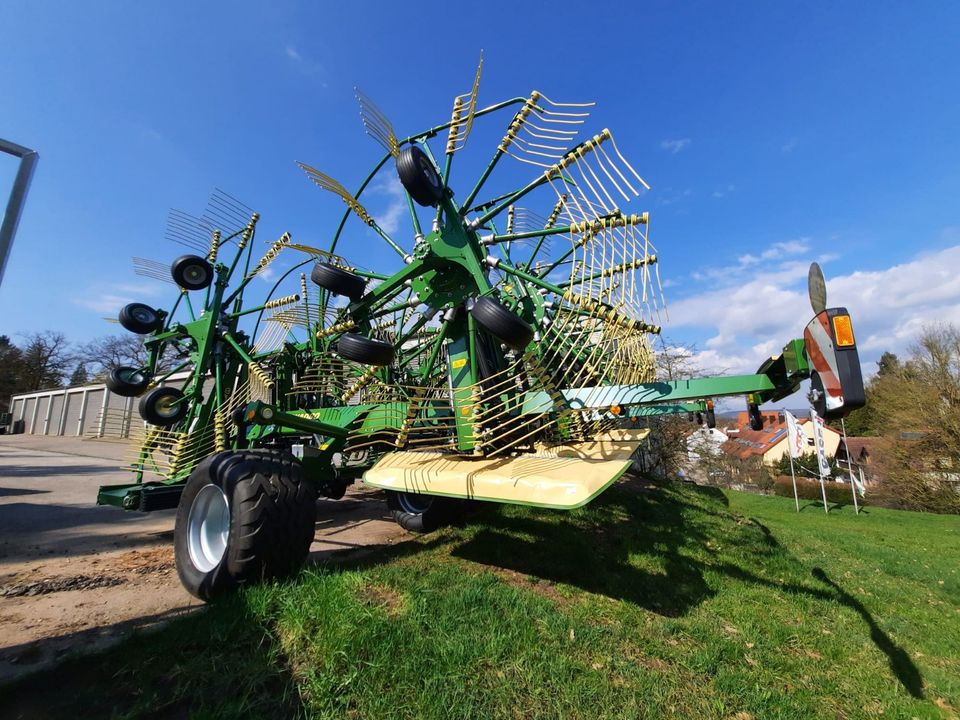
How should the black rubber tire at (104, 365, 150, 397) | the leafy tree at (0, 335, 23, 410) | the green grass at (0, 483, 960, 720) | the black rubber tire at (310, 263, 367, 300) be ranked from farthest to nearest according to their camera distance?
the leafy tree at (0, 335, 23, 410)
the black rubber tire at (104, 365, 150, 397)
the black rubber tire at (310, 263, 367, 300)
the green grass at (0, 483, 960, 720)

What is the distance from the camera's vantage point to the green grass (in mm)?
2055

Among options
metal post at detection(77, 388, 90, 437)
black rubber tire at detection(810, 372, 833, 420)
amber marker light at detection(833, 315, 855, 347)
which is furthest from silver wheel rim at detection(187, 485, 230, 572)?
metal post at detection(77, 388, 90, 437)

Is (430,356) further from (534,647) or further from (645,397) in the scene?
(534,647)

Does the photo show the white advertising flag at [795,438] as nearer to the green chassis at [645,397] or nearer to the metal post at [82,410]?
the green chassis at [645,397]

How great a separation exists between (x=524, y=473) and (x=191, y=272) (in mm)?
5237

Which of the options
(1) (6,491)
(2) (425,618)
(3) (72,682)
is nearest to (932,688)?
(2) (425,618)

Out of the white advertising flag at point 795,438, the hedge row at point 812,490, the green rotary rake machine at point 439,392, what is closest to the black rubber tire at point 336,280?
the green rotary rake machine at point 439,392

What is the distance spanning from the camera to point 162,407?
5449 millimetres

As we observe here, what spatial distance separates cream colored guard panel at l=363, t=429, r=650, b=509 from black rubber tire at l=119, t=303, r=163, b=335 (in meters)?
4.53

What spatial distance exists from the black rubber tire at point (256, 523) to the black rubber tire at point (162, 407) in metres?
2.62

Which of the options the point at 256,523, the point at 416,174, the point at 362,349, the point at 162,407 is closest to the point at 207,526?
the point at 256,523

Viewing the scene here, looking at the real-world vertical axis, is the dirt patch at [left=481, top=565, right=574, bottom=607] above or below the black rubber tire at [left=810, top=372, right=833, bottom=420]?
below

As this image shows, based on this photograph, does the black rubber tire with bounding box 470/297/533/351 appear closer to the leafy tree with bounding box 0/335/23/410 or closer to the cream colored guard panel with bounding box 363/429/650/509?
the cream colored guard panel with bounding box 363/429/650/509

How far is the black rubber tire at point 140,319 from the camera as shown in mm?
5996
